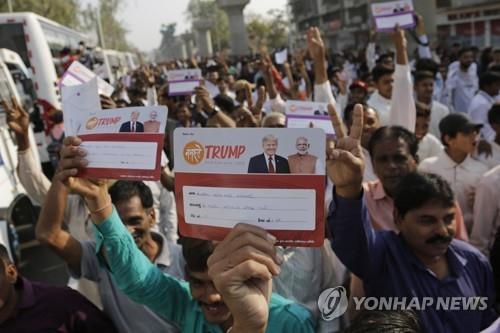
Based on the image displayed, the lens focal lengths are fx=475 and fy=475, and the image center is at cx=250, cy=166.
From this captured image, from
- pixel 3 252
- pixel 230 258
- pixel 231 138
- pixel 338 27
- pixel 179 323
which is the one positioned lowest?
pixel 179 323

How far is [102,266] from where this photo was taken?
75.6 inches

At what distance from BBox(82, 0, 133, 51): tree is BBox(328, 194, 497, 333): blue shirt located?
44030mm

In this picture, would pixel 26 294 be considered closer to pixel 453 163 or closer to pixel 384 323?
pixel 384 323

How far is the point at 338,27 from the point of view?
153ft

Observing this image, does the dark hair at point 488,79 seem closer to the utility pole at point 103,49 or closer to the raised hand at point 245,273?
the raised hand at point 245,273

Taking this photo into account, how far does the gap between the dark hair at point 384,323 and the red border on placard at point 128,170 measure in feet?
2.36

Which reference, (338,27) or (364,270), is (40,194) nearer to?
(364,270)

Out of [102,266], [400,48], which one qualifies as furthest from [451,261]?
[400,48]

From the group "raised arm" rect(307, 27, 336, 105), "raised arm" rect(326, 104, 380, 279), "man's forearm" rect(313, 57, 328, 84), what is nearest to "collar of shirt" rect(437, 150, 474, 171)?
"raised arm" rect(307, 27, 336, 105)

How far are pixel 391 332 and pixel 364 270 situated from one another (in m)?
0.61

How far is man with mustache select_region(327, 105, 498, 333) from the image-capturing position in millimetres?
1587

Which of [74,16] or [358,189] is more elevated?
[74,16]

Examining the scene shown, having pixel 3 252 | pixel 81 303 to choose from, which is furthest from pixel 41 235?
pixel 81 303

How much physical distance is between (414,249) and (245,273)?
101 cm
